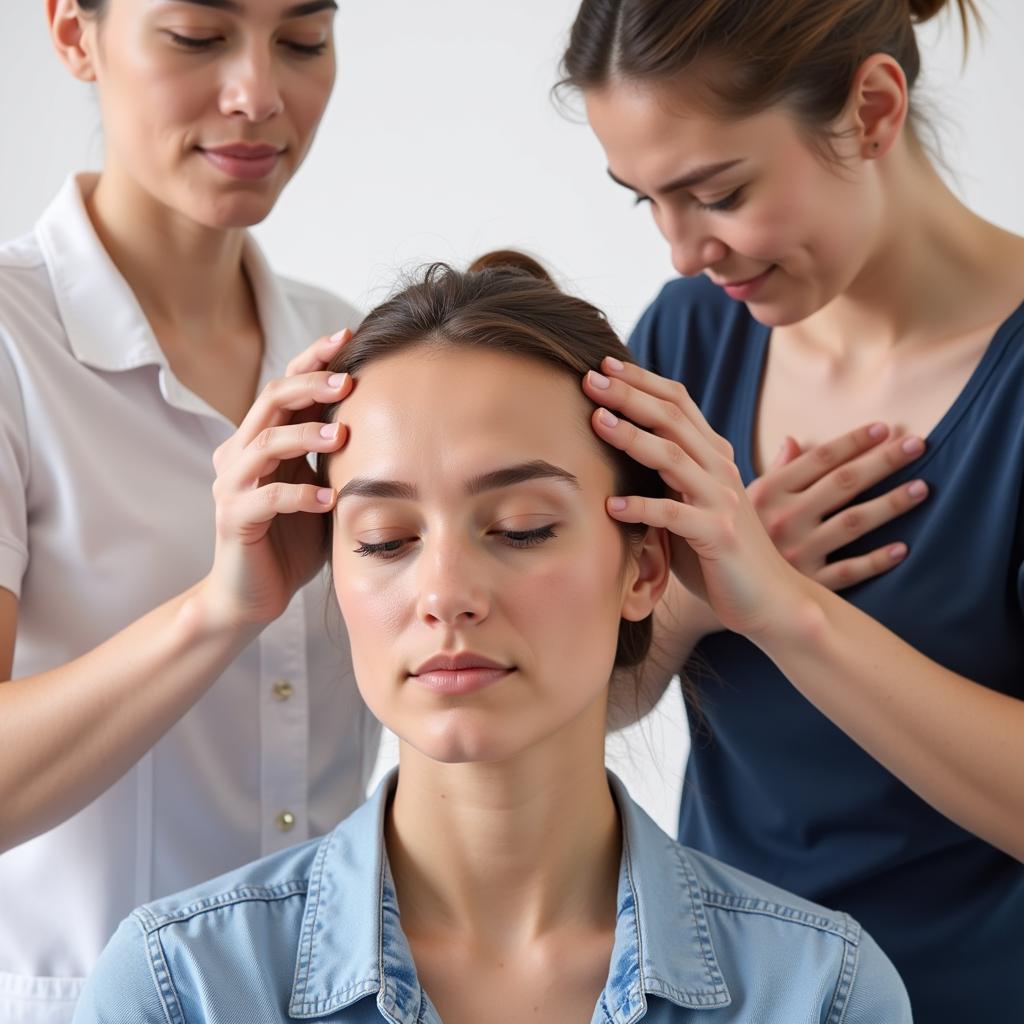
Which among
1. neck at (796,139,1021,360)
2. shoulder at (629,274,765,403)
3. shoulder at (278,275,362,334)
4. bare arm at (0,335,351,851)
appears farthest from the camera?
shoulder at (278,275,362,334)

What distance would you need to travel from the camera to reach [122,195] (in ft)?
6.53

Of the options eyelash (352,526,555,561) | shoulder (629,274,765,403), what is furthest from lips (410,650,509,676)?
shoulder (629,274,765,403)

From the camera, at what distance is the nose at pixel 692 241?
5.99 ft

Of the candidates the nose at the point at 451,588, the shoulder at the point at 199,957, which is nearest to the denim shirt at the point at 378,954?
the shoulder at the point at 199,957

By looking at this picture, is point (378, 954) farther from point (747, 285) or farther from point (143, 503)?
point (747, 285)

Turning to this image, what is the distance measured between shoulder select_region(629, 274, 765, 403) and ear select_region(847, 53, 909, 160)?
0.35 meters

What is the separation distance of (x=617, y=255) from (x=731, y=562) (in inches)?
83.1

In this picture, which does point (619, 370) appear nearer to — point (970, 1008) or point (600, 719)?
point (600, 719)

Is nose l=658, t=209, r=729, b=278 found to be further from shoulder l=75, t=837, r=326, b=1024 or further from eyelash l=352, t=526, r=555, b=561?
shoulder l=75, t=837, r=326, b=1024

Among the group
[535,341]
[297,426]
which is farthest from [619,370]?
[297,426]

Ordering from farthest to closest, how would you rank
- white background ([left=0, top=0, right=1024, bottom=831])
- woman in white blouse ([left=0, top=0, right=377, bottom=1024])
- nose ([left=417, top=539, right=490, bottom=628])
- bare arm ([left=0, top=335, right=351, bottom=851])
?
white background ([left=0, top=0, right=1024, bottom=831]), woman in white blouse ([left=0, top=0, right=377, bottom=1024]), bare arm ([left=0, top=335, right=351, bottom=851]), nose ([left=417, top=539, right=490, bottom=628])

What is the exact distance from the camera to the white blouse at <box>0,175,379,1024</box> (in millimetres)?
1811

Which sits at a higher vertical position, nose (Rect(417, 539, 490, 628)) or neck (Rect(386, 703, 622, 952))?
nose (Rect(417, 539, 490, 628))

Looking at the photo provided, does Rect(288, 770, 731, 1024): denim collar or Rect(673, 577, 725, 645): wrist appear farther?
Rect(673, 577, 725, 645): wrist
